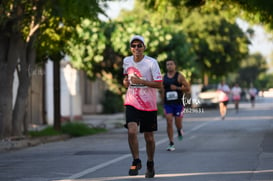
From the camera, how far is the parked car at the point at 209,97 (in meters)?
52.8

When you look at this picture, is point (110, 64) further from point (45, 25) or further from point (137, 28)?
point (45, 25)

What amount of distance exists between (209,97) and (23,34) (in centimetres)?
3544

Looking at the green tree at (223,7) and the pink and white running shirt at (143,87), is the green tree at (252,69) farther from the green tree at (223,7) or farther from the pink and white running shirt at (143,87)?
the pink and white running shirt at (143,87)

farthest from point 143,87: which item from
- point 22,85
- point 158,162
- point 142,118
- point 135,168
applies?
point 22,85

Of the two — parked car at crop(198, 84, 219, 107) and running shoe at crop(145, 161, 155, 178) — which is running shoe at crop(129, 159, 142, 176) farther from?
parked car at crop(198, 84, 219, 107)

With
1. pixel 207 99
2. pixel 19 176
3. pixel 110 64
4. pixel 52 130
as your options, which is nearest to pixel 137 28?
pixel 110 64

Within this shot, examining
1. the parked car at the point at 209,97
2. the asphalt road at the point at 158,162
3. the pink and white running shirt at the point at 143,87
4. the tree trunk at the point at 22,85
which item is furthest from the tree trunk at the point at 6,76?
the parked car at the point at 209,97

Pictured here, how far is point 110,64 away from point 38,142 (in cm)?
1561

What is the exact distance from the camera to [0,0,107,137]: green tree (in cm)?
1692

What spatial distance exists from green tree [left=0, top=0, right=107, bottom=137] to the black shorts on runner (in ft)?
21.7

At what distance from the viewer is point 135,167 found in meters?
9.83

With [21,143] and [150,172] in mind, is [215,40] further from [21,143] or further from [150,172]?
[150,172]

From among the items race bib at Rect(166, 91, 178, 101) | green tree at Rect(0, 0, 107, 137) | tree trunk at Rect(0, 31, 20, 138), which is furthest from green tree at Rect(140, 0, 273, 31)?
tree trunk at Rect(0, 31, 20, 138)

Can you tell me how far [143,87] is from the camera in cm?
987
